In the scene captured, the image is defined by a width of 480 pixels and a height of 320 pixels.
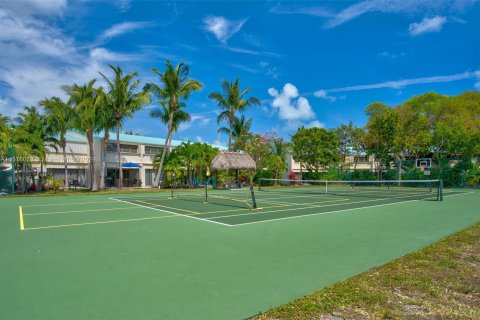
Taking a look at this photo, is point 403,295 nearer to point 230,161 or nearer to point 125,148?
point 230,161

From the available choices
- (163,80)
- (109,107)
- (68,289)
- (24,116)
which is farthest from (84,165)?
(68,289)

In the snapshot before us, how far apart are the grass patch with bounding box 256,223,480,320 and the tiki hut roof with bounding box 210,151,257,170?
2206cm

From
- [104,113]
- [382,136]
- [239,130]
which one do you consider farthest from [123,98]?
[382,136]

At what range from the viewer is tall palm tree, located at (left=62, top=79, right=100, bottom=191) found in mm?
26906

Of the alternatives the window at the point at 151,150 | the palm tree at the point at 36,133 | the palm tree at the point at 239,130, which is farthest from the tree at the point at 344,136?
the palm tree at the point at 36,133

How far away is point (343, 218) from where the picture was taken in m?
11.1

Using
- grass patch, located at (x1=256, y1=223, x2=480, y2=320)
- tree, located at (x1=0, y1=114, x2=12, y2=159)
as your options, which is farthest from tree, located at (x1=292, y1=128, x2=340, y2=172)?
grass patch, located at (x1=256, y1=223, x2=480, y2=320)

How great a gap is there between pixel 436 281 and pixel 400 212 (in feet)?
28.4

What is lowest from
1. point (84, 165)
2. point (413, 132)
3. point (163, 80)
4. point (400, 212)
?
point (400, 212)

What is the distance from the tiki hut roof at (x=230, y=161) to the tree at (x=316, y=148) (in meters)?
12.7

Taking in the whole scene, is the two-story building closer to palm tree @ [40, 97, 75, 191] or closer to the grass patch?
palm tree @ [40, 97, 75, 191]

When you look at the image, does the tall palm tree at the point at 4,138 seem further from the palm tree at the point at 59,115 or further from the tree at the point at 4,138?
the palm tree at the point at 59,115

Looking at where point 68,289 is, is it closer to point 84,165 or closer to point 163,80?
point 163,80

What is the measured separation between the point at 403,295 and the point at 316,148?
36763 mm
